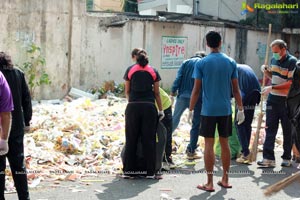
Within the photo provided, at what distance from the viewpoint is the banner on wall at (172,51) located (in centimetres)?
1770

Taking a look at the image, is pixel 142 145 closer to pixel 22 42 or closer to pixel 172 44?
pixel 22 42

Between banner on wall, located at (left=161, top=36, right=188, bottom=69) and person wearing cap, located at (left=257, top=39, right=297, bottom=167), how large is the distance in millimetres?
9954

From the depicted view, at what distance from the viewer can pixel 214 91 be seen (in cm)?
626

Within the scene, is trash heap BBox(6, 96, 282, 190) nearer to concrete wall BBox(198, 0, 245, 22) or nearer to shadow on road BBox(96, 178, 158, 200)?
shadow on road BBox(96, 178, 158, 200)

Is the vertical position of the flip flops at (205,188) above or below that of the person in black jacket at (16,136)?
below

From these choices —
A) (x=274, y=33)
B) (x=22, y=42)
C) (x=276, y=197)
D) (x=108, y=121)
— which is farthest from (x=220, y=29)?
(x=276, y=197)

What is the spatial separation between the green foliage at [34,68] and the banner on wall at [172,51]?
5.16 m

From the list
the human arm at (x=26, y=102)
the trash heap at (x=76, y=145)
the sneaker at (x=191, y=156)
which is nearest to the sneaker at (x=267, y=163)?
the sneaker at (x=191, y=156)

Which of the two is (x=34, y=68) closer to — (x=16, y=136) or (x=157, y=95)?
(x=157, y=95)

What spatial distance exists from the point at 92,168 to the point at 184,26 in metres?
11.9

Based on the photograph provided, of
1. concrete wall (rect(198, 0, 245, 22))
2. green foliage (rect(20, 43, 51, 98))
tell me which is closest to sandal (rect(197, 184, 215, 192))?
green foliage (rect(20, 43, 51, 98))

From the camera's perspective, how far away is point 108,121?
422 inches

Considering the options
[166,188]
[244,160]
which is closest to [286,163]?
[244,160]

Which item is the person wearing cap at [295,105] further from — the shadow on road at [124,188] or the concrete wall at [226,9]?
the concrete wall at [226,9]
